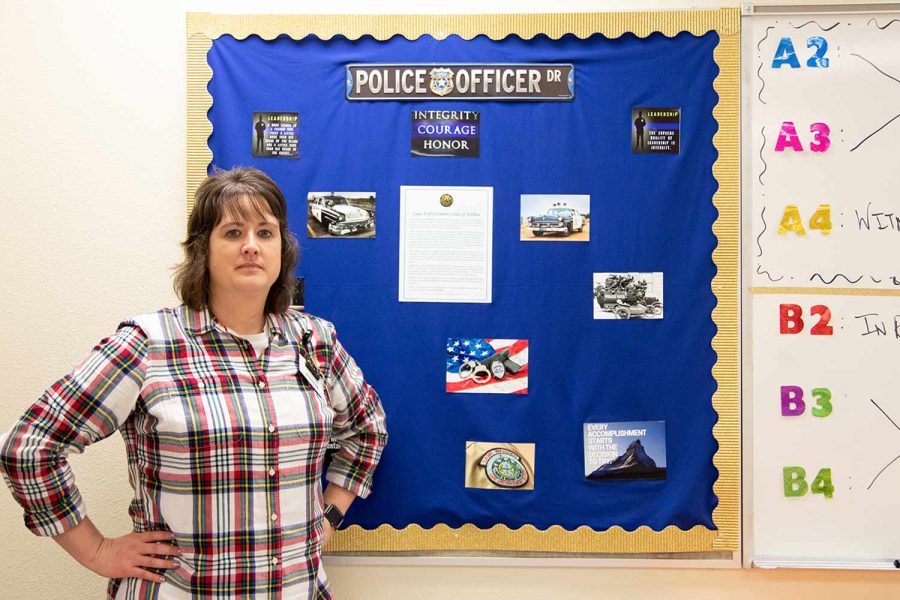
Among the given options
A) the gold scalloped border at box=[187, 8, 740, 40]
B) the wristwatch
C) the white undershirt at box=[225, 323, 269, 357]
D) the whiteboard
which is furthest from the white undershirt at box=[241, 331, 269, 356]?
the whiteboard

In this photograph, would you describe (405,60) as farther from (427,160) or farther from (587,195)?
(587,195)

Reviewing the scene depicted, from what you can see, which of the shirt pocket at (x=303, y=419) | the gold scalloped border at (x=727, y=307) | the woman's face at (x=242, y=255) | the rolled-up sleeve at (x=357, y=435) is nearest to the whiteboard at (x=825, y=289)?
the gold scalloped border at (x=727, y=307)

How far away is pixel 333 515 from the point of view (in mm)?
1516

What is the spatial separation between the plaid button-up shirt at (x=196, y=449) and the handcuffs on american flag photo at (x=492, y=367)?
481mm

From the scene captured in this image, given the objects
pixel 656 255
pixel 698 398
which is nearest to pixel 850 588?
pixel 698 398

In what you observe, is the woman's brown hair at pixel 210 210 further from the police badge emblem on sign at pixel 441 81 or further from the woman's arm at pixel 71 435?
the police badge emblem on sign at pixel 441 81

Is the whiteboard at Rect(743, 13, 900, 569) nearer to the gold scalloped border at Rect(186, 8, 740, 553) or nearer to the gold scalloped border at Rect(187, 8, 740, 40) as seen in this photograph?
the gold scalloped border at Rect(186, 8, 740, 553)

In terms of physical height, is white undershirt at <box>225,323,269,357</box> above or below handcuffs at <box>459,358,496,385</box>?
above

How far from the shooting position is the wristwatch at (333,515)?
1.51 metres

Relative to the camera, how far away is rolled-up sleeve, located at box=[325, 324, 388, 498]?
59.0 inches

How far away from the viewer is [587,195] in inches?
66.0

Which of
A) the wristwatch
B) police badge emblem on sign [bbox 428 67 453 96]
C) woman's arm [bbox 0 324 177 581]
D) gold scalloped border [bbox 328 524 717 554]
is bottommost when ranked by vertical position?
gold scalloped border [bbox 328 524 717 554]

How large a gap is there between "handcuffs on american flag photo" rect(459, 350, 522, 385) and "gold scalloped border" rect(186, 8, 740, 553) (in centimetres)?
41

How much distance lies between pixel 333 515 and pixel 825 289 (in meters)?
1.43
